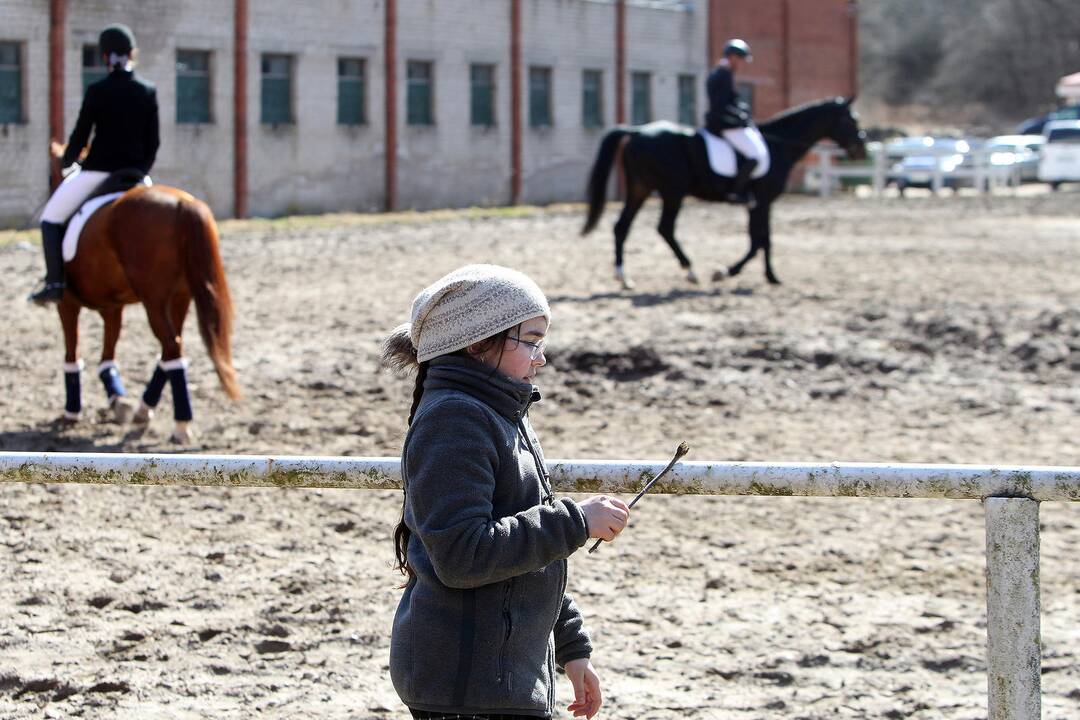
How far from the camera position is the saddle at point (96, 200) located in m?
9.26

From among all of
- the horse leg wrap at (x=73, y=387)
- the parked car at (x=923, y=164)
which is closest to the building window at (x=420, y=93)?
the parked car at (x=923, y=164)

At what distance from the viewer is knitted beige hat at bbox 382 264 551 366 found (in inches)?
113

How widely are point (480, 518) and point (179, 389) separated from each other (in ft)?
21.8

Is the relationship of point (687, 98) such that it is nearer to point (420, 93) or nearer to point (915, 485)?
point (420, 93)

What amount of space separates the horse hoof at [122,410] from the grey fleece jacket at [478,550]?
22.8 feet

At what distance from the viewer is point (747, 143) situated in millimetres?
17250

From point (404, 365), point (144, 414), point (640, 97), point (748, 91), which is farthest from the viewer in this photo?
point (748, 91)

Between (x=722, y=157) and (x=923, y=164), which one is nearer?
(x=722, y=157)

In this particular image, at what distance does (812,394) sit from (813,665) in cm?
560

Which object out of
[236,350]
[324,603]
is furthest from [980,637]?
[236,350]

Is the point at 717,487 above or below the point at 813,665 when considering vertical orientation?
above

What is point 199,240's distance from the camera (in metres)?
8.95

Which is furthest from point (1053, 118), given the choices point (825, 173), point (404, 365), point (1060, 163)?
point (404, 365)

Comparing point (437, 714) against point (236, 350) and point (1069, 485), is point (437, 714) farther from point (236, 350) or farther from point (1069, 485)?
point (236, 350)
